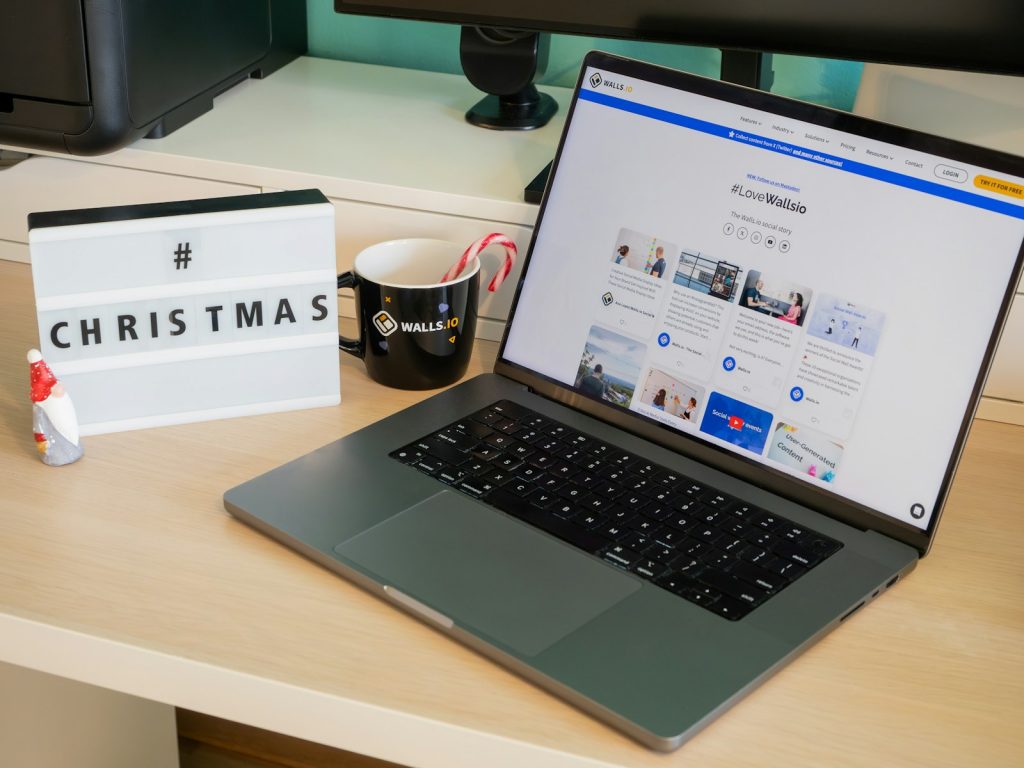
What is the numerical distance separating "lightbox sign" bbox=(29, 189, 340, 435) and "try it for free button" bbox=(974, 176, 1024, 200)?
47 cm

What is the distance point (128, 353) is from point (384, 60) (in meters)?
0.61

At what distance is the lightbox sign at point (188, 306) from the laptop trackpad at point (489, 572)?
0.21 metres

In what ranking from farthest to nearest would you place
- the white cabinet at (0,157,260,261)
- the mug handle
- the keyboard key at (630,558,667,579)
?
the white cabinet at (0,157,260,261) → the mug handle → the keyboard key at (630,558,667,579)

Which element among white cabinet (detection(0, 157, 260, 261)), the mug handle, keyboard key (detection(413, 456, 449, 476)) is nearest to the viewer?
keyboard key (detection(413, 456, 449, 476))

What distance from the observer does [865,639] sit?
0.69 metres

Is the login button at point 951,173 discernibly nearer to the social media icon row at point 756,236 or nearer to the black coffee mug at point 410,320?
the social media icon row at point 756,236

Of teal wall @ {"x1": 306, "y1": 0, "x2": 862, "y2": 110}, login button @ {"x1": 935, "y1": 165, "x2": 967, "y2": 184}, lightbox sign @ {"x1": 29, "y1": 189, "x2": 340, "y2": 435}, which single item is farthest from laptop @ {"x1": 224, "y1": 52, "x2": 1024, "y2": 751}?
teal wall @ {"x1": 306, "y1": 0, "x2": 862, "y2": 110}

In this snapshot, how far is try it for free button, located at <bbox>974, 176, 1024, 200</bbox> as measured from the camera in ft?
2.37

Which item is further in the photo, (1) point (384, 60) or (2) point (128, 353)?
(1) point (384, 60)

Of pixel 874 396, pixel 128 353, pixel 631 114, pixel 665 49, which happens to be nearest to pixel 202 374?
pixel 128 353

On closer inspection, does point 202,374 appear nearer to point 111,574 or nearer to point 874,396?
point 111,574

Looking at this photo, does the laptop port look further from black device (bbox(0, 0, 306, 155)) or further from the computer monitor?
black device (bbox(0, 0, 306, 155))

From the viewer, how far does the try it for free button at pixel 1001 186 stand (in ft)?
2.37

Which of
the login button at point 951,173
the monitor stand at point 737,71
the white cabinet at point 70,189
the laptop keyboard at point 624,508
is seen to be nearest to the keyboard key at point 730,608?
the laptop keyboard at point 624,508
